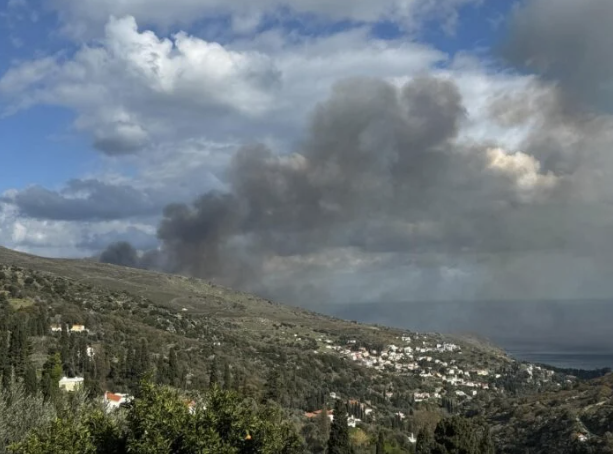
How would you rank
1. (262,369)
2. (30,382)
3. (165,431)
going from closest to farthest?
1. (165,431)
2. (30,382)
3. (262,369)

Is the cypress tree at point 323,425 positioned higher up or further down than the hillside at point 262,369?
further down

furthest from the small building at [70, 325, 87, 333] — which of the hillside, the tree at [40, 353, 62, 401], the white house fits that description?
the white house

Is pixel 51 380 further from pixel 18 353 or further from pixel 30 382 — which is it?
pixel 18 353

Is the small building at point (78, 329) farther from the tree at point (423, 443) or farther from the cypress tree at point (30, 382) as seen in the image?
the tree at point (423, 443)

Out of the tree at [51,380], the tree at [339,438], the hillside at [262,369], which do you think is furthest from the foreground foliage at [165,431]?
the tree at [51,380]

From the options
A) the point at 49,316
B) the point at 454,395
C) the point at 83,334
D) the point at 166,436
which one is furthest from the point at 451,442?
the point at 454,395

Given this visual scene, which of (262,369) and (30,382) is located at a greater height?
(30,382)

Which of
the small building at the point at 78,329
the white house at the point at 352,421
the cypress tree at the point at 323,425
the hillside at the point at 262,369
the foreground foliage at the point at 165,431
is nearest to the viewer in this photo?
the foreground foliage at the point at 165,431

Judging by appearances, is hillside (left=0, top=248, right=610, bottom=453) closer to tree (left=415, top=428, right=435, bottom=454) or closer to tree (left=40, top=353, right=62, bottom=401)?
tree (left=40, top=353, right=62, bottom=401)

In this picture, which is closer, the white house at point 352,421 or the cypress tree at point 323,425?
the cypress tree at point 323,425

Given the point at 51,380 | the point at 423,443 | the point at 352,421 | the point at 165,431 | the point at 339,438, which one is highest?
the point at 165,431

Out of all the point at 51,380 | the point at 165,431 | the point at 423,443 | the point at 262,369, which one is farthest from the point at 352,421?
the point at 165,431

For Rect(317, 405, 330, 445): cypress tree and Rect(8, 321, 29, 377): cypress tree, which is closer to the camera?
Rect(8, 321, 29, 377): cypress tree

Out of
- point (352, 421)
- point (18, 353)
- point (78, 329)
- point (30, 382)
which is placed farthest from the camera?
point (78, 329)
